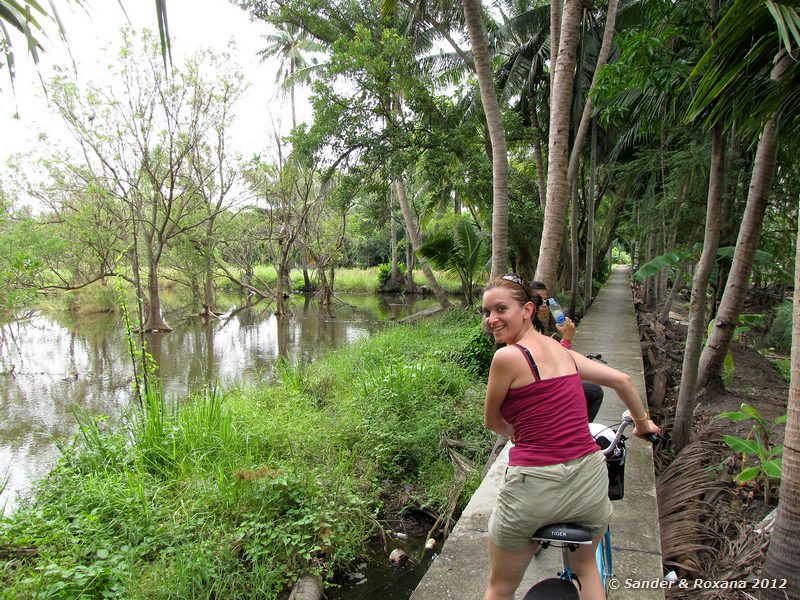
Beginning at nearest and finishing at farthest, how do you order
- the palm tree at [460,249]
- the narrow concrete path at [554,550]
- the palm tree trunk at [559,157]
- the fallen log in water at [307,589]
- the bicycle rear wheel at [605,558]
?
the bicycle rear wheel at [605,558]
the narrow concrete path at [554,550]
the fallen log in water at [307,589]
the palm tree trunk at [559,157]
the palm tree at [460,249]

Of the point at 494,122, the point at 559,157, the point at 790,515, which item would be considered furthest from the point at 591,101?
the point at 790,515

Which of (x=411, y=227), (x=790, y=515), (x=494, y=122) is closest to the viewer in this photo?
(x=790, y=515)

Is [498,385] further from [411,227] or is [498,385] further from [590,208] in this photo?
[411,227]

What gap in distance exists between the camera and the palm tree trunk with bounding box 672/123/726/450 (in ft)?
14.8

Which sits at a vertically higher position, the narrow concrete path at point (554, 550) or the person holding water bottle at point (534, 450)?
the person holding water bottle at point (534, 450)

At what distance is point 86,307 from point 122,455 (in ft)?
68.3

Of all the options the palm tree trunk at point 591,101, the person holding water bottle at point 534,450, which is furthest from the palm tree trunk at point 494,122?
the person holding water bottle at point 534,450

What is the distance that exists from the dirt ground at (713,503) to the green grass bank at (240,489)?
1936 mm

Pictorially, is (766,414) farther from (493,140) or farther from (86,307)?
(86,307)

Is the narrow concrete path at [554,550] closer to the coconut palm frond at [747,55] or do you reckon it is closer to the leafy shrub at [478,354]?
the coconut palm frond at [747,55]

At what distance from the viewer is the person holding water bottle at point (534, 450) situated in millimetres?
1710

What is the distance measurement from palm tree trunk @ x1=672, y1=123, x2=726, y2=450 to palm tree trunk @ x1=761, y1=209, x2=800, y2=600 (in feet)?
7.13

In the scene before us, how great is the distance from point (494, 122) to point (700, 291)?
15.6 feet

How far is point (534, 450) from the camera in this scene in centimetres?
174
